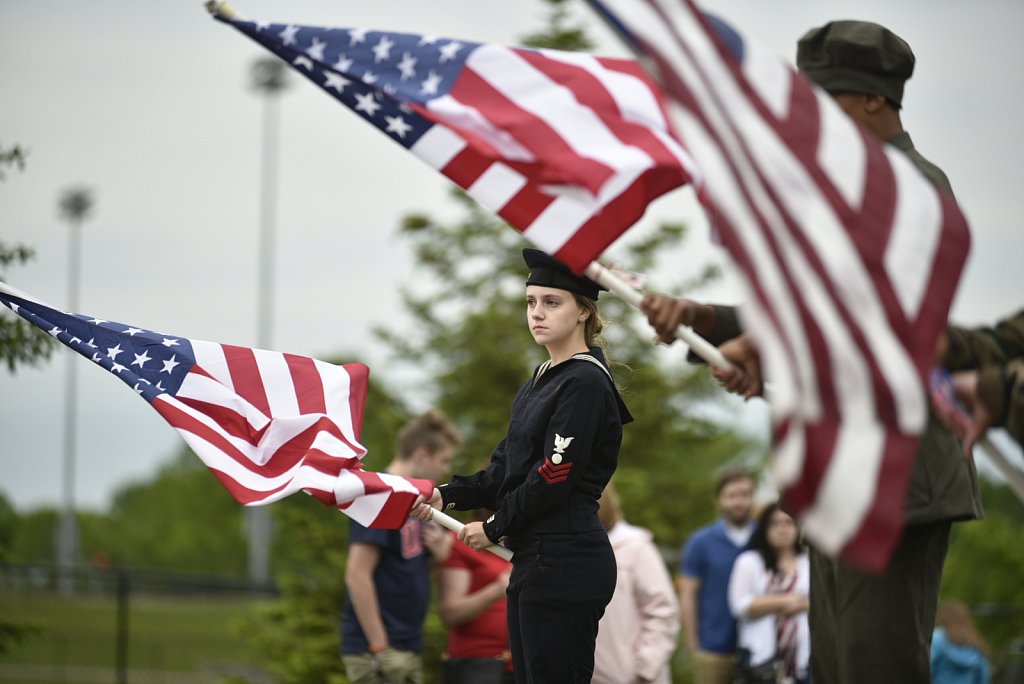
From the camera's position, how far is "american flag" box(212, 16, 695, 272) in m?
3.74

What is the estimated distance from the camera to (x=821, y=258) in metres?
3.01

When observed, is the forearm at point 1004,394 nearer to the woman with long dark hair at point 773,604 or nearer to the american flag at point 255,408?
the american flag at point 255,408

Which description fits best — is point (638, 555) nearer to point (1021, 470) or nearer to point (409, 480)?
point (409, 480)

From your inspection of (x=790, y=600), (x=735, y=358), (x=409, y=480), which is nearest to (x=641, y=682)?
(x=790, y=600)

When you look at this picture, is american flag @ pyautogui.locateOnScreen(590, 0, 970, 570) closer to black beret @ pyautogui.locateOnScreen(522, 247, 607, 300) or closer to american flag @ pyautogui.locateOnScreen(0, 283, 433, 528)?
black beret @ pyautogui.locateOnScreen(522, 247, 607, 300)

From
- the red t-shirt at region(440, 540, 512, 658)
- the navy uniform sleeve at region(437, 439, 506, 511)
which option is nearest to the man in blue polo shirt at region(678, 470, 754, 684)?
the red t-shirt at region(440, 540, 512, 658)

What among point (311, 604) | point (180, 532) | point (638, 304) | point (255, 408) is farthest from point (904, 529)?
point (180, 532)

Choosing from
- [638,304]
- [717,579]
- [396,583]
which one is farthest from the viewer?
[717,579]

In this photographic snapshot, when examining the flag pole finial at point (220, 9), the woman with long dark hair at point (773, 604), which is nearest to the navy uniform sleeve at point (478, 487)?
the flag pole finial at point (220, 9)

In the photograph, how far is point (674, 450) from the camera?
15070mm

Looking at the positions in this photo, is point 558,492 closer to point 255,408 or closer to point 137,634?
point 255,408

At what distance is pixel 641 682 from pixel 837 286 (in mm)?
4316

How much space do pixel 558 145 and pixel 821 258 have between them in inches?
40.8

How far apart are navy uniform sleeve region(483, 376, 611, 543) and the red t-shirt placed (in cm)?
264
